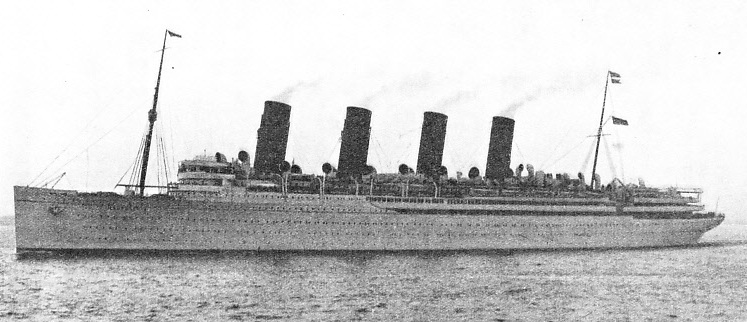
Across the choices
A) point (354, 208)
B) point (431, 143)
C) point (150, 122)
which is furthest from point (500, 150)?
point (150, 122)

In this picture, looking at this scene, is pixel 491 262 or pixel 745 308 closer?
pixel 745 308

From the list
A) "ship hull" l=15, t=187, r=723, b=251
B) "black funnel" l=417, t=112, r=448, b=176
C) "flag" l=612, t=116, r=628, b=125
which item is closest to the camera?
"ship hull" l=15, t=187, r=723, b=251

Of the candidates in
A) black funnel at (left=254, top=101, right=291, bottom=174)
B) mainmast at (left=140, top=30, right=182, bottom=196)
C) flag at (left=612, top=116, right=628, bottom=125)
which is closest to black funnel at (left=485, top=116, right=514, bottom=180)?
flag at (left=612, top=116, right=628, bottom=125)

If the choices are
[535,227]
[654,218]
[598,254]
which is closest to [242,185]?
[535,227]

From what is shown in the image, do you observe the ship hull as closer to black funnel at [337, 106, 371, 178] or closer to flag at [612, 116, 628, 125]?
black funnel at [337, 106, 371, 178]

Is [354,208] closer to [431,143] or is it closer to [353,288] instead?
[431,143]

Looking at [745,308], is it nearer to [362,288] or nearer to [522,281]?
[522,281]
